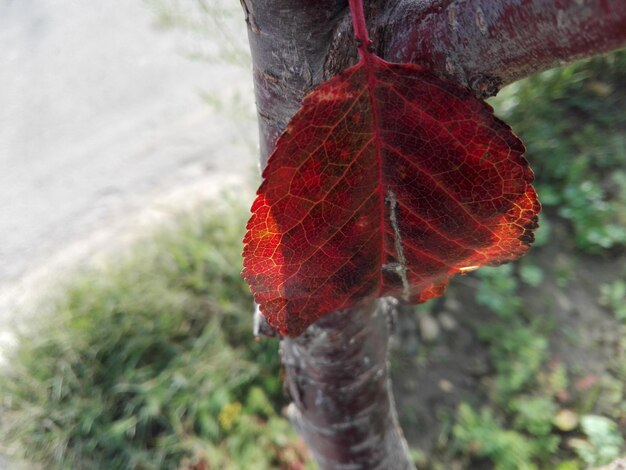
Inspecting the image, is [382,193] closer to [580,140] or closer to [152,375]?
[152,375]

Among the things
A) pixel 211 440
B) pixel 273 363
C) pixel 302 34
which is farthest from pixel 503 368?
pixel 302 34

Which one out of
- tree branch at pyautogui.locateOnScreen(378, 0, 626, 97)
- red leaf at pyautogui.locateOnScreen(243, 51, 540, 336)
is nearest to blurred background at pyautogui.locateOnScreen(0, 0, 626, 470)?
red leaf at pyautogui.locateOnScreen(243, 51, 540, 336)

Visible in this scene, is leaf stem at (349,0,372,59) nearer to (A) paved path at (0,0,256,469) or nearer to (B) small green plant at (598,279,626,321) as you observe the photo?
(A) paved path at (0,0,256,469)

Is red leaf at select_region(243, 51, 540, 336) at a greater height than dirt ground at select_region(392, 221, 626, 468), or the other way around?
red leaf at select_region(243, 51, 540, 336)

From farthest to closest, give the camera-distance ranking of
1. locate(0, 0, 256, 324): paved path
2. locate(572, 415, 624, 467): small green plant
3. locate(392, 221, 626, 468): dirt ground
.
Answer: locate(0, 0, 256, 324): paved path < locate(392, 221, 626, 468): dirt ground < locate(572, 415, 624, 467): small green plant

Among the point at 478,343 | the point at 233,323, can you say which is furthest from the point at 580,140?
the point at 233,323

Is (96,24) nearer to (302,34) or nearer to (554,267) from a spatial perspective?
(554,267)

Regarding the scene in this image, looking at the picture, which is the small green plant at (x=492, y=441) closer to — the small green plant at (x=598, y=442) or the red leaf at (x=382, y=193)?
the small green plant at (x=598, y=442)
